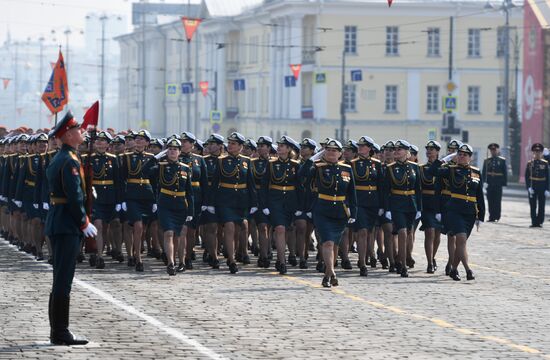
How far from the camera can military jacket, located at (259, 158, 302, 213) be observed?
21781mm

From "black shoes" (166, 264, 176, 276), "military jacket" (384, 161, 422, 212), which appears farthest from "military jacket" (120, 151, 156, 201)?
"military jacket" (384, 161, 422, 212)

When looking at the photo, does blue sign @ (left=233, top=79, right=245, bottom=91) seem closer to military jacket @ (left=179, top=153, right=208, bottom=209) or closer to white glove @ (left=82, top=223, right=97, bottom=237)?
military jacket @ (left=179, top=153, right=208, bottom=209)

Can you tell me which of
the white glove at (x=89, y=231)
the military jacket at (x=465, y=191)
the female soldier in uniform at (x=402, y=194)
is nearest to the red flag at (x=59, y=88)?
the female soldier in uniform at (x=402, y=194)

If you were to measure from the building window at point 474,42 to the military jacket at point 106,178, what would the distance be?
69.5 metres

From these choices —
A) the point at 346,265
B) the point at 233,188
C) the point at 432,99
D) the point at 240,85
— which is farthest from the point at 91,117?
the point at 240,85

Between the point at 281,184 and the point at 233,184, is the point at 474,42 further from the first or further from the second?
the point at 233,184

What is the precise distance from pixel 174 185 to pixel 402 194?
3197 mm

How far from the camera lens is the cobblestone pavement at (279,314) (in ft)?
43.4

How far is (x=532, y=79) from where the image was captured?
193ft

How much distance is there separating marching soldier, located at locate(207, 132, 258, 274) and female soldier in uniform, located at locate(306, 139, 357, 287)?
217 centimetres

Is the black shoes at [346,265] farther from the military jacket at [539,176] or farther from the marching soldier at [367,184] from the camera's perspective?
the military jacket at [539,176]

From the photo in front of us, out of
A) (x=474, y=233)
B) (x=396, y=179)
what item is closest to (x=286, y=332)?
(x=396, y=179)

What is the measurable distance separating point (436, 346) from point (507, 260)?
11.1m

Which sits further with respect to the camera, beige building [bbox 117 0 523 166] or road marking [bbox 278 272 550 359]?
beige building [bbox 117 0 523 166]
